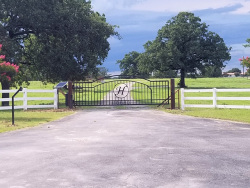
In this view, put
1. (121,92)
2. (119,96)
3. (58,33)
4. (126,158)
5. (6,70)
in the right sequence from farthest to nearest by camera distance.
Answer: (121,92) < (119,96) < (58,33) < (6,70) < (126,158)

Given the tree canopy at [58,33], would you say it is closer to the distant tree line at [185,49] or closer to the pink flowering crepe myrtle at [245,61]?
the pink flowering crepe myrtle at [245,61]

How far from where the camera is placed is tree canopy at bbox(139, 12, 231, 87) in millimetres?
56688

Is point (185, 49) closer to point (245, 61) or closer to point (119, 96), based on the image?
point (119, 96)

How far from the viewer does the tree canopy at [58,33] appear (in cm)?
2519

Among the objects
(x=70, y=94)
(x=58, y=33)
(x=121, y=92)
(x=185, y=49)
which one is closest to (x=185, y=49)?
(x=185, y=49)

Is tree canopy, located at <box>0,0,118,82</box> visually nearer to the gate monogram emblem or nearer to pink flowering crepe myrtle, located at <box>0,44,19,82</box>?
the gate monogram emblem

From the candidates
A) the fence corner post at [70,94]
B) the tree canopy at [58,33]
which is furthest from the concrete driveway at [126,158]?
the tree canopy at [58,33]

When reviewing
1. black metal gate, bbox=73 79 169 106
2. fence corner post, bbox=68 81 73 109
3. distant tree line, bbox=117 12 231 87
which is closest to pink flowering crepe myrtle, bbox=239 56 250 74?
black metal gate, bbox=73 79 169 106

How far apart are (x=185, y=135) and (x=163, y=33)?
168 feet

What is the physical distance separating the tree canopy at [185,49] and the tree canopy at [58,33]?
1158 inches

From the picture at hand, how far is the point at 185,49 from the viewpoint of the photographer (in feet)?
191

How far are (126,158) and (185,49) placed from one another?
5258 cm

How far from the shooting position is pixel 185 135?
419 inches

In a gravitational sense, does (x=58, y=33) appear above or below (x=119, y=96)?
above
